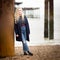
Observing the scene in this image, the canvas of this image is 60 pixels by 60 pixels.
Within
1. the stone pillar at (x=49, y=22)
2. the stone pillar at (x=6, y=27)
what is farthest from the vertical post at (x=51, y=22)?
the stone pillar at (x=6, y=27)

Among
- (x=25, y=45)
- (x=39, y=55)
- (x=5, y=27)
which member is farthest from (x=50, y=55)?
(x=5, y=27)

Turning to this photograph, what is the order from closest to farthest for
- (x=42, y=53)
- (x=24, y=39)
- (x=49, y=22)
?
(x=42, y=53)
(x=24, y=39)
(x=49, y=22)

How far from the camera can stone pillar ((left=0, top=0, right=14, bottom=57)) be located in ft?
30.5

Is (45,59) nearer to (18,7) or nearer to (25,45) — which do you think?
(25,45)

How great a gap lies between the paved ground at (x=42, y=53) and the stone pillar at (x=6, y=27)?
0.34 m

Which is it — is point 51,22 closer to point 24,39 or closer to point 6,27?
point 24,39

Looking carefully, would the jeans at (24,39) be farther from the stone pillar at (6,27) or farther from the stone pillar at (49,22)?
the stone pillar at (49,22)

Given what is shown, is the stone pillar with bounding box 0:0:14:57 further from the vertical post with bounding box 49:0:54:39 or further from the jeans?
the vertical post with bounding box 49:0:54:39

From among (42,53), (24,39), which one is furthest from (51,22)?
(42,53)

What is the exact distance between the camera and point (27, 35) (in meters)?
9.73

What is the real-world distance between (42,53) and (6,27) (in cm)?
140

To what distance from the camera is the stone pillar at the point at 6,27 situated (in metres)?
9.28

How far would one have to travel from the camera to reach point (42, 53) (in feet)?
31.1

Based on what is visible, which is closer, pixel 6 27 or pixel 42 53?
pixel 6 27
